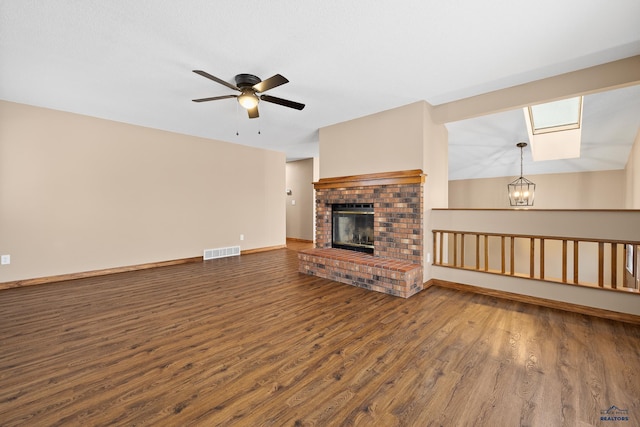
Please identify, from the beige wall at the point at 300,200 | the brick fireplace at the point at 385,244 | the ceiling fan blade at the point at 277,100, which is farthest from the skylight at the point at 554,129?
the beige wall at the point at 300,200

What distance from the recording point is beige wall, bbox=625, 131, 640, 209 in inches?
173

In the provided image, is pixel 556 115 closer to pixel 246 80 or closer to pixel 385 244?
pixel 385 244

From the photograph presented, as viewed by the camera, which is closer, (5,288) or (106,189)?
(5,288)

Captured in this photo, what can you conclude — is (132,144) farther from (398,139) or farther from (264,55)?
(398,139)

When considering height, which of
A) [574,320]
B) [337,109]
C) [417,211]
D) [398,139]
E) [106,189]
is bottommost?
[574,320]

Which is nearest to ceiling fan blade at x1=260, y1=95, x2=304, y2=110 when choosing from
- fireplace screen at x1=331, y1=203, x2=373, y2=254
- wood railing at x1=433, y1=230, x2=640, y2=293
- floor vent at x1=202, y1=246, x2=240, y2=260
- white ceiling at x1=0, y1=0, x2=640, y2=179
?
white ceiling at x1=0, y1=0, x2=640, y2=179

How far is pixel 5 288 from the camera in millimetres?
3707

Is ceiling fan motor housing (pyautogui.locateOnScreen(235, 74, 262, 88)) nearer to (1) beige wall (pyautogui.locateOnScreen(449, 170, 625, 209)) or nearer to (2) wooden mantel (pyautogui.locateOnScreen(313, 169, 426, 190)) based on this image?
(2) wooden mantel (pyautogui.locateOnScreen(313, 169, 426, 190))

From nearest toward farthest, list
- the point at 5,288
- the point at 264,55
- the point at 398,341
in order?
the point at 398,341, the point at 264,55, the point at 5,288

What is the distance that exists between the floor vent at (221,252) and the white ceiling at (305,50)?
286 cm

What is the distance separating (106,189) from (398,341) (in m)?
5.03

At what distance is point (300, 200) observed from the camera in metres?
8.36

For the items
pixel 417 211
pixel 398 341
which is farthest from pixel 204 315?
pixel 417 211

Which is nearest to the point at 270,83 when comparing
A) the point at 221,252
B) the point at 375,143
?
the point at 375,143
